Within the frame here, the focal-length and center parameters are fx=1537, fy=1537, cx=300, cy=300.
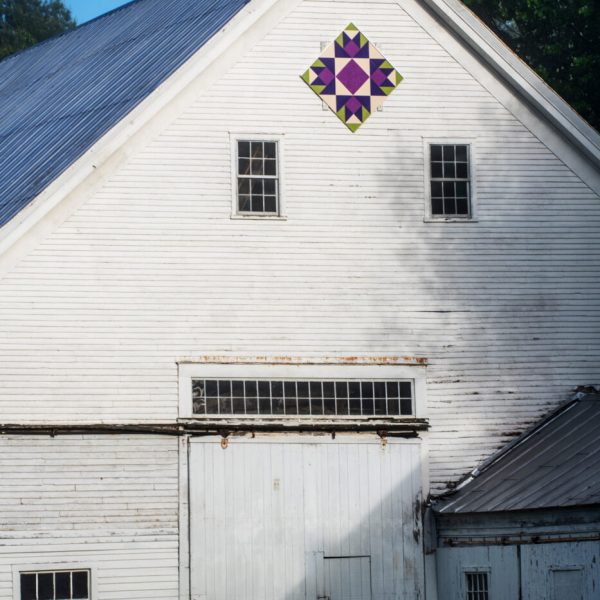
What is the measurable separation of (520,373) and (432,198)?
3237 millimetres

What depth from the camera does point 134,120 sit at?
2386 centimetres

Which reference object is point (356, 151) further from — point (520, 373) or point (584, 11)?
point (584, 11)

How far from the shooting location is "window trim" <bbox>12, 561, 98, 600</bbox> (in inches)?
896

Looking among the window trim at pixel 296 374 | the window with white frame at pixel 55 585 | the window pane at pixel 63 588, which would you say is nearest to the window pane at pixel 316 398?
the window trim at pixel 296 374

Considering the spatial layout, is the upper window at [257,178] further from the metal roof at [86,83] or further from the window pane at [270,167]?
the metal roof at [86,83]

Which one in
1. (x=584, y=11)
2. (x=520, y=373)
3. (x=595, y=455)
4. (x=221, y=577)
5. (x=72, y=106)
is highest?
(x=584, y=11)

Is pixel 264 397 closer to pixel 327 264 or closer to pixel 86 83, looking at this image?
pixel 327 264

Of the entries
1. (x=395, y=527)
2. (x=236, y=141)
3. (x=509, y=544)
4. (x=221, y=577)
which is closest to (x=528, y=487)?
(x=509, y=544)

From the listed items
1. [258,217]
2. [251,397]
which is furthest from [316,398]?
[258,217]

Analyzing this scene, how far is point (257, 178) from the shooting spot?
24688mm

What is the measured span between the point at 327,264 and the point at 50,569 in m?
6.46

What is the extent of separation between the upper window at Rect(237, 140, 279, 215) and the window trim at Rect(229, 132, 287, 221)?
0.14 ft

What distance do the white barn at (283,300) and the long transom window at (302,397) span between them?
1.5 inches

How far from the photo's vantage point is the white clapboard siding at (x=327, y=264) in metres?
23.5
